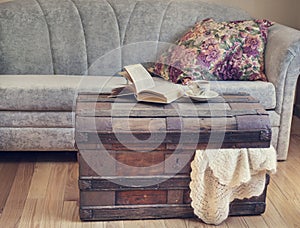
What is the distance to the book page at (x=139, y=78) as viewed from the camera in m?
2.11

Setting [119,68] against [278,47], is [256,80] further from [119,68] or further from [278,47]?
[119,68]

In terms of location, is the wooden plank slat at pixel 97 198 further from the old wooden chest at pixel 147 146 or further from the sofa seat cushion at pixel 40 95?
the sofa seat cushion at pixel 40 95

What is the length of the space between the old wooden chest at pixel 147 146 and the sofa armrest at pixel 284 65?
0.67 m

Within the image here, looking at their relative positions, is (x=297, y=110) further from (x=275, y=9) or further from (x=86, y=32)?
(x=86, y=32)

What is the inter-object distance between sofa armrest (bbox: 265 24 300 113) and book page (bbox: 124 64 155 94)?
90 cm

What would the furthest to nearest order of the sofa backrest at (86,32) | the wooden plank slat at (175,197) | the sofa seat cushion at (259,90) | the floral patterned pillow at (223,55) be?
the sofa backrest at (86,32) → the floral patterned pillow at (223,55) → the sofa seat cushion at (259,90) → the wooden plank slat at (175,197)

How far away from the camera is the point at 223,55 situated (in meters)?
2.84

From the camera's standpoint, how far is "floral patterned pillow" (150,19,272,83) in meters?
2.83

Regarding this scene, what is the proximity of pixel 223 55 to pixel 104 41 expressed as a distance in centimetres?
82

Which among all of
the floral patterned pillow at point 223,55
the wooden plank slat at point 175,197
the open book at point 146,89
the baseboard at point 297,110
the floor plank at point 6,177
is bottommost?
the baseboard at point 297,110

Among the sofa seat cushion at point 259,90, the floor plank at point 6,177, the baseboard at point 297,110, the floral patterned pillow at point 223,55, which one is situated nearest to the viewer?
the floor plank at point 6,177

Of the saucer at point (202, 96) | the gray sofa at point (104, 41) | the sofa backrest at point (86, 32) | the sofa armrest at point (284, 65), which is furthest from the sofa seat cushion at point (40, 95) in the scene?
the sofa armrest at point (284, 65)

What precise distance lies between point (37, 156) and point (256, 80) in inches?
55.4

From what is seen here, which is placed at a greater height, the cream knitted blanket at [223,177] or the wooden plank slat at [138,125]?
the wooden plank slat at [138,125]
